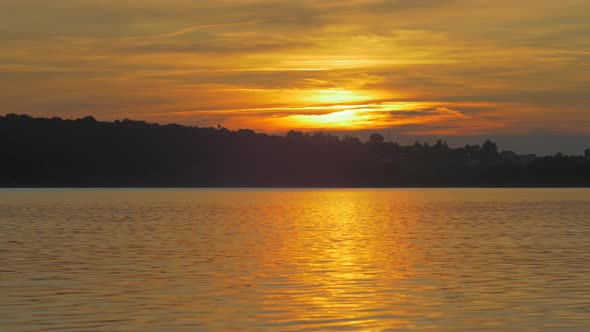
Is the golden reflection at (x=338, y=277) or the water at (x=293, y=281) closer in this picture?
the water at (x=293, y=281)

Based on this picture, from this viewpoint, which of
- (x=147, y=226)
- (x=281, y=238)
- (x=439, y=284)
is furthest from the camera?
(x=147, y=226)

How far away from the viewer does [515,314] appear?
30.1m

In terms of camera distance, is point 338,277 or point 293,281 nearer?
point 293,281

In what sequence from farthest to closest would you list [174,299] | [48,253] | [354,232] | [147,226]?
[147,226], [354,232], [48,253], [174,299]

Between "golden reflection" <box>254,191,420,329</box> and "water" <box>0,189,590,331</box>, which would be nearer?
"water" <box>0,189,590,331</box>

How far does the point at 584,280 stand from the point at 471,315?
11041mm

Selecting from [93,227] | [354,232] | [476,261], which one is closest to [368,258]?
[476,261]

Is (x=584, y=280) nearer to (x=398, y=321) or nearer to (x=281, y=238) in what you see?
(x=398, y=321)

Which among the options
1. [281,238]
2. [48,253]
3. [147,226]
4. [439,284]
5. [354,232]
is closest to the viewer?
[439,284]

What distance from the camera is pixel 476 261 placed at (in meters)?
47.5

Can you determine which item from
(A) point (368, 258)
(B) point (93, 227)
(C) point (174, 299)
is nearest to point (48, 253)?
(A) point (368, 258)

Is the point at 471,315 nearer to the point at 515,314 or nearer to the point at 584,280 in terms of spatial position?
the point at 515,314

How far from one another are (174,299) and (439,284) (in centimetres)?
1069

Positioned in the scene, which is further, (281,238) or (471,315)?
(281,238)
